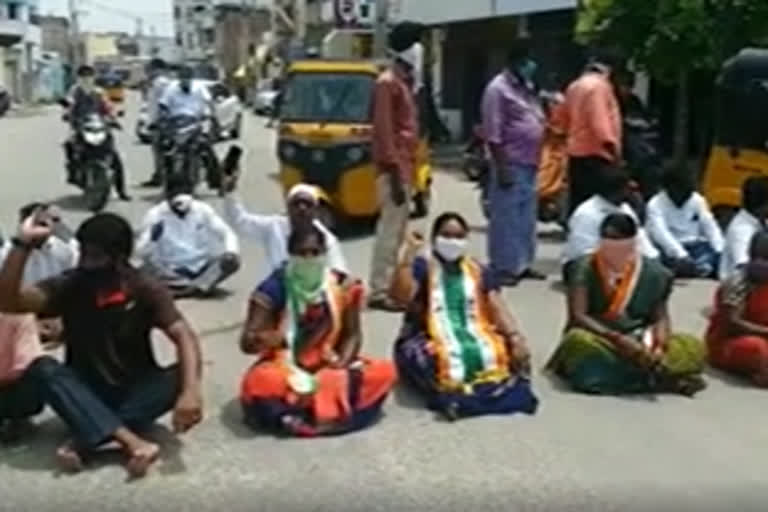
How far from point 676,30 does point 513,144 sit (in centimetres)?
690

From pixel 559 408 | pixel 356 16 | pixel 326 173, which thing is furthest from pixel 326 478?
pixel 356 16

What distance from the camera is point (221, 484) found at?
18.3 feet

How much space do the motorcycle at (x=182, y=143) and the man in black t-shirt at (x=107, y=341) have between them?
9.21 meters

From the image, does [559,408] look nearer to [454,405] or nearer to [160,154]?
[454,405]

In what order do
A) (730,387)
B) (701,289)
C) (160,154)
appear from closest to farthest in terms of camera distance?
(730,387)
(701,289)
(160,154)

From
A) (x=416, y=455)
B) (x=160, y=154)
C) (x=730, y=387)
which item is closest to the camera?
(x=416, y=455)

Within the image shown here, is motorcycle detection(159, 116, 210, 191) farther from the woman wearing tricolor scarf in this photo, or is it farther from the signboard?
the woman wearing tricolor scarf

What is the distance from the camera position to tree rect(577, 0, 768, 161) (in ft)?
50.4

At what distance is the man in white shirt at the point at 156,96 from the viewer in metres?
15.9

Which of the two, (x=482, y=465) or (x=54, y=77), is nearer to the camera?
(x=482, y=465)

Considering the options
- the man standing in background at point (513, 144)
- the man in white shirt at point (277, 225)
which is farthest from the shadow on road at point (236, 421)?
the man standing in background at point (513, 144)

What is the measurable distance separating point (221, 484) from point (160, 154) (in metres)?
10.3

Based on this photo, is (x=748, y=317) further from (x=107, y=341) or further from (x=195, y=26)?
(x=195, y=26)

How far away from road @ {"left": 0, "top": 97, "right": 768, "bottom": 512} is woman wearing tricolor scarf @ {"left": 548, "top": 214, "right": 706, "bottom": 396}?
0.41 feet
